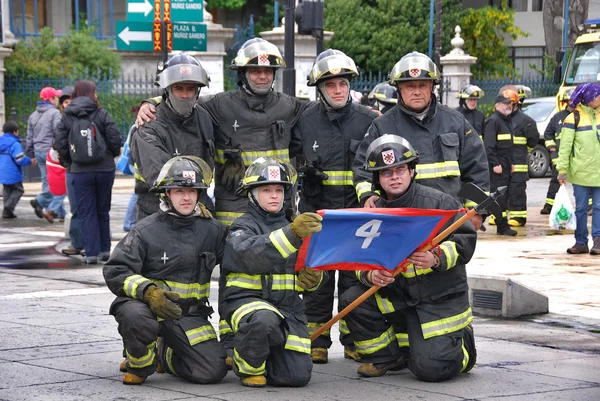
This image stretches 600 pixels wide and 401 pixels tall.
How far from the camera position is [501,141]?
610 inches

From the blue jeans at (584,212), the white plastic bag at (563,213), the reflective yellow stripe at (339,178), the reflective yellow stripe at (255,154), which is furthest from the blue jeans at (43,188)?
the reflective yellow stripe at (339,178)

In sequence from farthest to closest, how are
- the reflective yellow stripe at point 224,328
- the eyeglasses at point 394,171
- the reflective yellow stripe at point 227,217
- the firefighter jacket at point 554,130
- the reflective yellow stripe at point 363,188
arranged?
the firefighter jacket at point 554,130
the reflective yellow stripe at point 227,217
the reflective yellow stripe at point 363,188
the reflective yellow stripe at point 224,328
the eyeglasses at point 394,171

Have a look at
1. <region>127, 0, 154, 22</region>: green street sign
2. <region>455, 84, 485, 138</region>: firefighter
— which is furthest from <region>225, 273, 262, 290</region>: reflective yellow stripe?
<region>127, 0, 154, 22</region>: green street sign

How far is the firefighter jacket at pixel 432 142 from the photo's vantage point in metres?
7.53

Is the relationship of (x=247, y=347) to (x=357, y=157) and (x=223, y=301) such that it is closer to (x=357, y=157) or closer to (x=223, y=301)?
(x=223, y=301)

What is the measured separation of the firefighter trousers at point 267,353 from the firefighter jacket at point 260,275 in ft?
0.18

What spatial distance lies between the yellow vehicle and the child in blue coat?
11643 mm

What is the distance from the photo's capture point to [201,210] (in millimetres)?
7090

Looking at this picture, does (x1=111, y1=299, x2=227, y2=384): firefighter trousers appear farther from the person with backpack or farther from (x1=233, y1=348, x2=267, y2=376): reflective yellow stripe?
the person with backpack

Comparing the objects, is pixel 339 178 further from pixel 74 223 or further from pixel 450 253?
pixel 74 223

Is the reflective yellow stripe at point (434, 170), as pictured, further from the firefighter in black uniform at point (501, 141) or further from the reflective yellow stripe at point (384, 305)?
the firefighter in black uniform at point (501, 141)

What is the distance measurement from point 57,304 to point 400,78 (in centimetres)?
387

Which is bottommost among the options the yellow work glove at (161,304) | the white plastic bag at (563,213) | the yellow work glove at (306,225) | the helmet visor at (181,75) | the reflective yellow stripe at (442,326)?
the white plastic bag at (563,213)

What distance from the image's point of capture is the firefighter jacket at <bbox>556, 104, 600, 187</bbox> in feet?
A: 42.5
